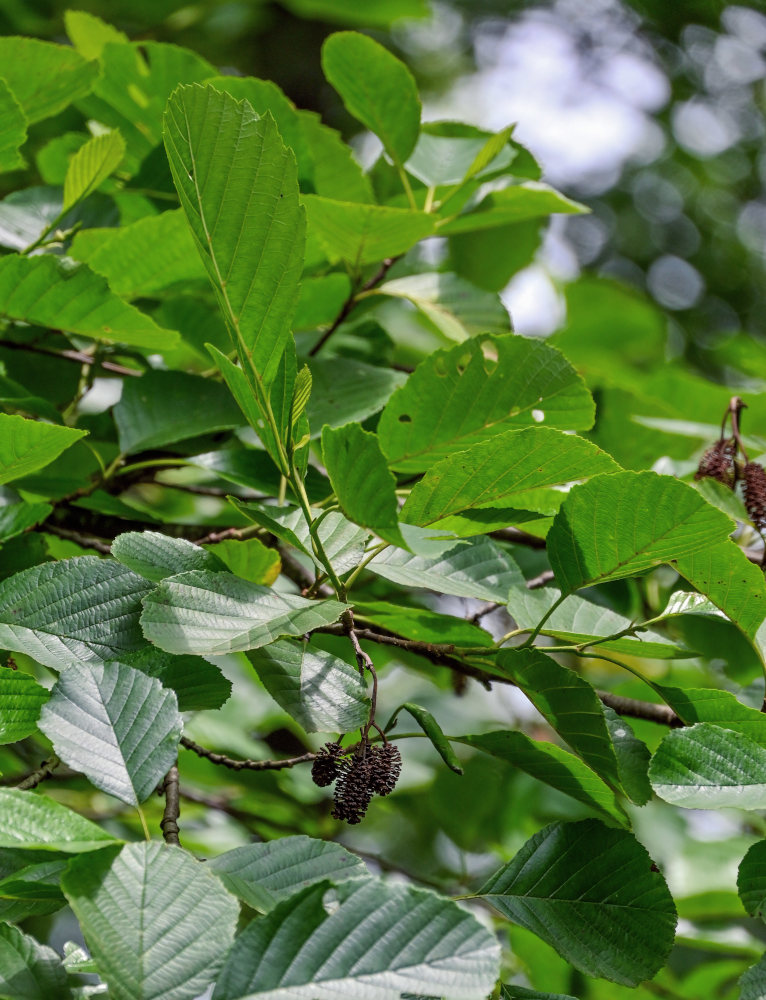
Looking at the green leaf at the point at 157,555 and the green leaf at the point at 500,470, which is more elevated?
the green leaf at the point at 500,470

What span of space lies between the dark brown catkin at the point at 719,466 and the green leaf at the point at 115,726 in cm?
56

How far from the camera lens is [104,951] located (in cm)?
45

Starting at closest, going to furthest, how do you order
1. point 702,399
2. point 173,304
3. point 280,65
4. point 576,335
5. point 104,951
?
point 104,951
point 173,304
point 702,399
point 576,335
point 280,65

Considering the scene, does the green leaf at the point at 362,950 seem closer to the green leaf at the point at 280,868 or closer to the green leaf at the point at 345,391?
the green leaf at the point at 280,868

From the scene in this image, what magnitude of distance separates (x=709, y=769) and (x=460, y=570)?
0.76 feet

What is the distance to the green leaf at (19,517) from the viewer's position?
2.45 ft

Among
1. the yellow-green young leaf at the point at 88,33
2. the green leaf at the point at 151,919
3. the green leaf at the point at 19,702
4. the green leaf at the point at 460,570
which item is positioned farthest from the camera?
the yellow-green young leaf at the point at 88,33

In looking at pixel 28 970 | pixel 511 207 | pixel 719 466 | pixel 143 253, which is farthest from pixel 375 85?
pixel 28 970

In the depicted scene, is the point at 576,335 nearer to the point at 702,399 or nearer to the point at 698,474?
the point at 702,399

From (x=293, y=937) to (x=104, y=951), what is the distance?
0.31 ft

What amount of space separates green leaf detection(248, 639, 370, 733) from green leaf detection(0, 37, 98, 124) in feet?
2.07

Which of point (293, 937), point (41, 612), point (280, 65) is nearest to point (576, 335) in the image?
point (41, 612)

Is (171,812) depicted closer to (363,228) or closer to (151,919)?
(151,919)

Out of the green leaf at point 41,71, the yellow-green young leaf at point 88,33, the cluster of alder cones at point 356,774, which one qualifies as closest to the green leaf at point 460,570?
the cluster of alder cones at point 356,774
